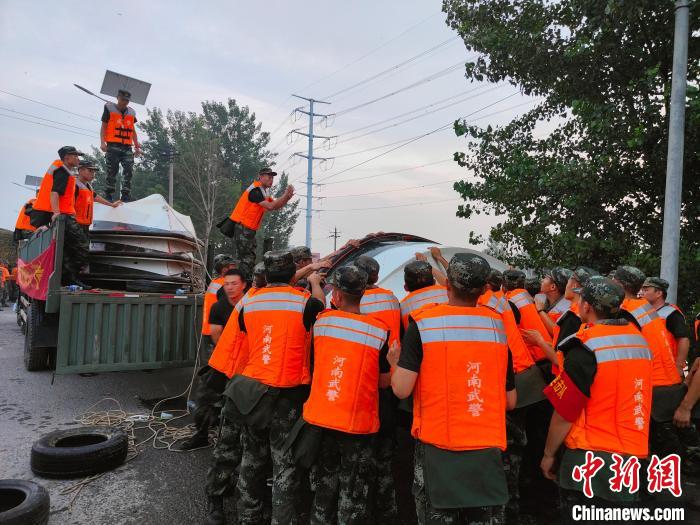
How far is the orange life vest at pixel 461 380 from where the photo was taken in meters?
2.24

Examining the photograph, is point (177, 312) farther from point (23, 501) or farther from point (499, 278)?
point (499, 278)

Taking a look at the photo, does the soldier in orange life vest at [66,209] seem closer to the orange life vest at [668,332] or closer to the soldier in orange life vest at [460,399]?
the soldier in orange life vest at [460,399]

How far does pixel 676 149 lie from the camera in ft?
17.2

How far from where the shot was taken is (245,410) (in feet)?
9.86

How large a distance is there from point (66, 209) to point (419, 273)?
187 inches

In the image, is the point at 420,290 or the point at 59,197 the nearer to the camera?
the point at 420,290

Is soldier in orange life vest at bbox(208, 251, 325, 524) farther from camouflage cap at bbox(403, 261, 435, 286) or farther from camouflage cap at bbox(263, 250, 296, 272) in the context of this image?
camouflage cap at bbox(403, 261, 435, 286)

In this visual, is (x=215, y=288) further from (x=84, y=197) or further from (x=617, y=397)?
(x=617, y=397)

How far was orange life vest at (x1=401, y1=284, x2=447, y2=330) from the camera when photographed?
137 inches

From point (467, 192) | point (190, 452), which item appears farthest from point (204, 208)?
point (190, 452)

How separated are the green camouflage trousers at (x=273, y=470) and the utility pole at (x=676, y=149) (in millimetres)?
4468

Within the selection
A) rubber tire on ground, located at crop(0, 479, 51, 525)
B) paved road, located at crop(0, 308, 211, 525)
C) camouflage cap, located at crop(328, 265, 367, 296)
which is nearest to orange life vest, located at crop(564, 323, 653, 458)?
camouflage cap, located at crop(328, 265, 367, 296)

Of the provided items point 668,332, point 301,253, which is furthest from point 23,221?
point 668,332

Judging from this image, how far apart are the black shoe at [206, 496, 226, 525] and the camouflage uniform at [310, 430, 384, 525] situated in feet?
2.58
